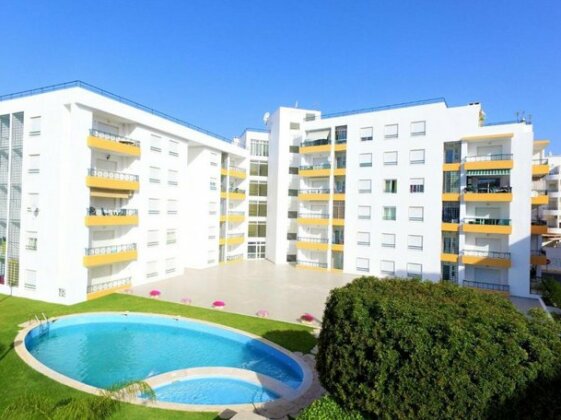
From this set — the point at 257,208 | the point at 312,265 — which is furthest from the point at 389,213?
the point at 257,208

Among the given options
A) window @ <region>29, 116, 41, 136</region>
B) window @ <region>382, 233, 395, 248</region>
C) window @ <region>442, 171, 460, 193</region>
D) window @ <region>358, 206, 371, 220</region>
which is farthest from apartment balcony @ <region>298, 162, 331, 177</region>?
window @ <region>29, 116, 41, 136</region>

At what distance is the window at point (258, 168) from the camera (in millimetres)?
43781

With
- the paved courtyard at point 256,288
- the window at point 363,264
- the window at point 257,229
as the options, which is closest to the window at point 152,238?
the paved courtyard at point 256,288

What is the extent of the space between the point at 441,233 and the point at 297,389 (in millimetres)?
23942

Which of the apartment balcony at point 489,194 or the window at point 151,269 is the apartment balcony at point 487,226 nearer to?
the apartment balcony at point 489,194

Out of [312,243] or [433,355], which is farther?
Result: [312,243]

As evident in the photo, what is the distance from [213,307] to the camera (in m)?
22.2

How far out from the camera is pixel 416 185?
32.2 metres

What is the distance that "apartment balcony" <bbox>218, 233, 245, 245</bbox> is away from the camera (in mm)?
39450

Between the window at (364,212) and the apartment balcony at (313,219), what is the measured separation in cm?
378

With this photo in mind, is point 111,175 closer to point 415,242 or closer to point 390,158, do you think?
point 390,158

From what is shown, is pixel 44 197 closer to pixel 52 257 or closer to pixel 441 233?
pixel 52 257

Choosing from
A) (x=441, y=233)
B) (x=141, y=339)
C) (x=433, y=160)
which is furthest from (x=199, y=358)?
(x=433, y=160)

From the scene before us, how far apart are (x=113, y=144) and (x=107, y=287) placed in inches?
423
